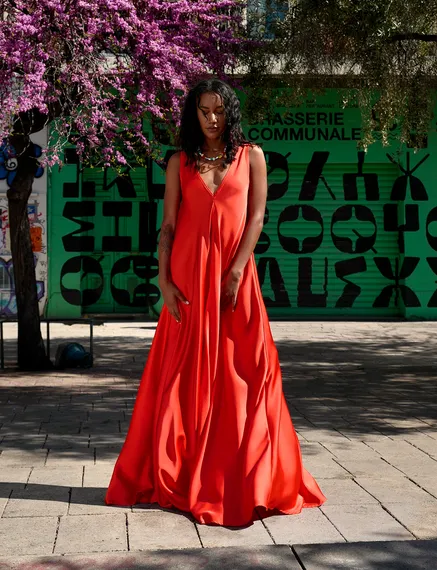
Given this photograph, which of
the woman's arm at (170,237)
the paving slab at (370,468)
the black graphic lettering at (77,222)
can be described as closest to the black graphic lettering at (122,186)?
the black graphic lettering at (77,222)

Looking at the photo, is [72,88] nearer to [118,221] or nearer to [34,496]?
[34,496]

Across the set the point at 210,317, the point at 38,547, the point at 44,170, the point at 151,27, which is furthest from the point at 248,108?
the point at 38,547

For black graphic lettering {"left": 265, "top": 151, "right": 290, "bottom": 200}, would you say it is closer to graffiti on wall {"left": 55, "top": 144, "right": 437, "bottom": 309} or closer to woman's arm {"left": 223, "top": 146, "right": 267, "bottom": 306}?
graffiti on wall {"left": 55, "top": 144, "right": 437, "bottom": 309}

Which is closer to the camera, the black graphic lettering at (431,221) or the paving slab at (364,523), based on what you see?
the paving slab at (364,523)

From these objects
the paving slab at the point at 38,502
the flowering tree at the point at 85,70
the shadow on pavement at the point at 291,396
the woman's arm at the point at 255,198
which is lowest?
the shadow on pavement at the point at 291,396

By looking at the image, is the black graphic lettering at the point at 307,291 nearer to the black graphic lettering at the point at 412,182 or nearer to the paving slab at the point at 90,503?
the black graphic lettering at the point at 412,182

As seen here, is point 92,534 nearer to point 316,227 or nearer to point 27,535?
point 27,535

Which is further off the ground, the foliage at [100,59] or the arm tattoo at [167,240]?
the foliage at [100,59]

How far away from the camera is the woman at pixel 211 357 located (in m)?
4.43

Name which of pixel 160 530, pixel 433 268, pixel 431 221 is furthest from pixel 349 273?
pixel 160 530

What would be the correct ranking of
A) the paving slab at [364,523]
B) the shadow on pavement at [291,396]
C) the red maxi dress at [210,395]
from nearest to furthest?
the paving slab at [364,523] → the red maxi dress at [210,395] → the shadow on pavement at [291,396]

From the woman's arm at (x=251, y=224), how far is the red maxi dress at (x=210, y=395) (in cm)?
4

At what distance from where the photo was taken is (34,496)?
4.87m

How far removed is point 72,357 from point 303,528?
6897mm
